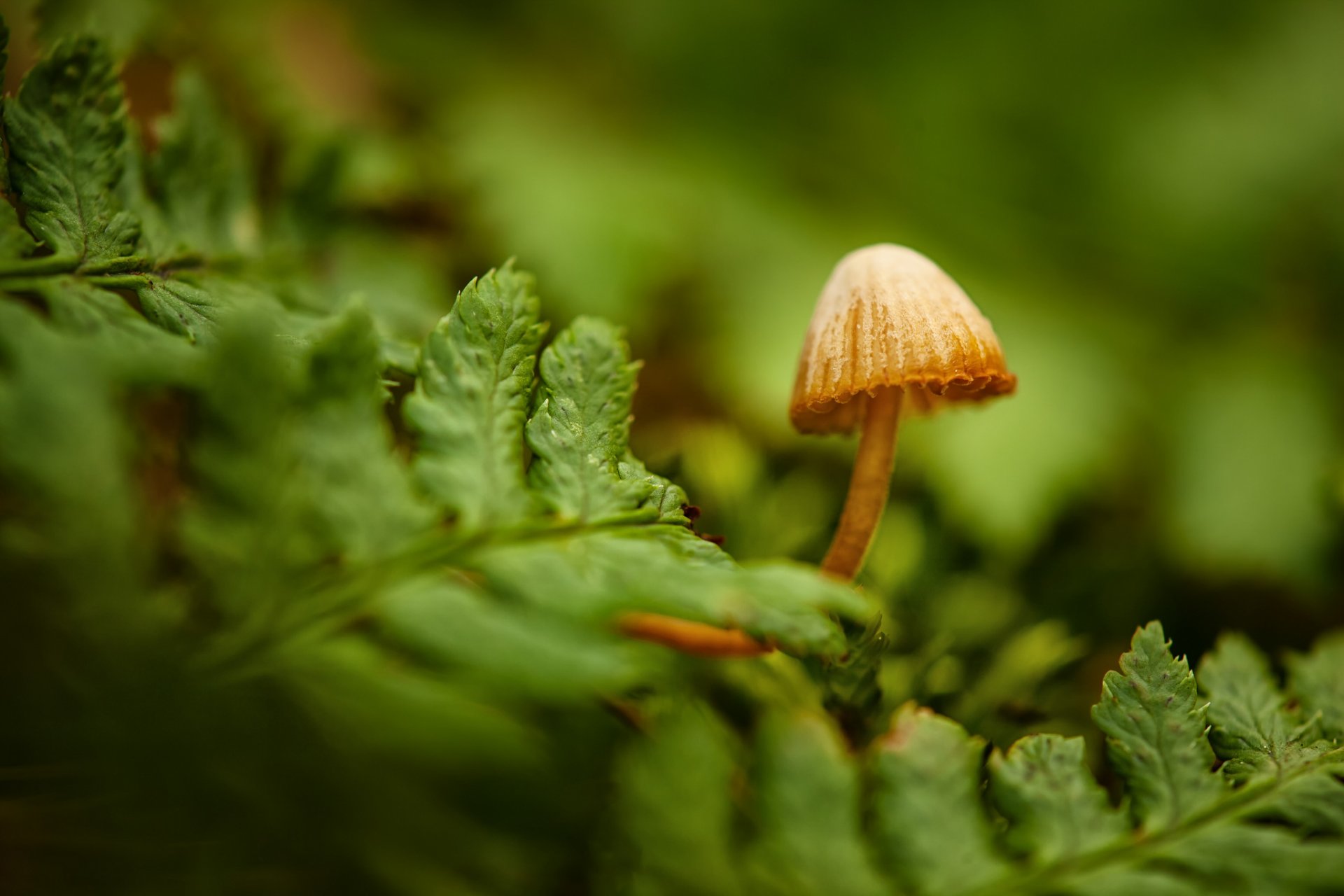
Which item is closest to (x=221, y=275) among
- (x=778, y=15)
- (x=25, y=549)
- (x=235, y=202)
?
(x=235, y=202)

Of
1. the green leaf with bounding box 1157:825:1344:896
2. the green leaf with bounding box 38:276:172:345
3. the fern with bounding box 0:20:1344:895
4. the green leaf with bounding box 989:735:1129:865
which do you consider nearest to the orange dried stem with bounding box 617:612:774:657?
the fern with bounding box 0:20:1344:895

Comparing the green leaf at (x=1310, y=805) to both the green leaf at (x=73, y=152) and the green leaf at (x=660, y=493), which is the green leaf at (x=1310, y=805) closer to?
the green leaf at (x=660, y=493)

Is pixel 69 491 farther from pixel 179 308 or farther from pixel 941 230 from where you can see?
pixel 941 230

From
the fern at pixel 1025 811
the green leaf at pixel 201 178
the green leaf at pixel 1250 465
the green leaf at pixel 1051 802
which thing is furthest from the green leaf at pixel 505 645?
the green leaf at pixel 1250 465

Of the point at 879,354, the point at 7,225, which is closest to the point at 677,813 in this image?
the point at 879,354

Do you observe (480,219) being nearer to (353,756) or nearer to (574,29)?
(574,29)

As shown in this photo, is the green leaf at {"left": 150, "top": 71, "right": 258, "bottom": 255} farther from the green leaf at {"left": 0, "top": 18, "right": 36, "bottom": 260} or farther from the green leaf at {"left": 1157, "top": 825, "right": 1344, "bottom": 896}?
the green leaf at {"left": 1157, "top": 825, "right": 1344, "bottom": 896}
